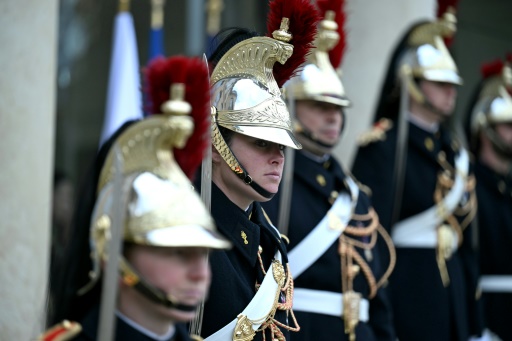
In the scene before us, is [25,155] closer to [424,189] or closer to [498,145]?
[424,189]

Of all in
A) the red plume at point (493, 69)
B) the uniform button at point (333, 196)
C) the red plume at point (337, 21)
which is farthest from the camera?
the red plume at point (493, 69)

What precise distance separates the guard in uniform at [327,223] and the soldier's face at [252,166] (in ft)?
2.83

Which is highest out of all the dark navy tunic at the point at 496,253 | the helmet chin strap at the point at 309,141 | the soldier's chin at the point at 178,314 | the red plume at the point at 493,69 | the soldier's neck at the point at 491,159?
the red plume at the point at 493,69

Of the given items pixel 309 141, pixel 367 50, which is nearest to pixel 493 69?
pixel 367 50

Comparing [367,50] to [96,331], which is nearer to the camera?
[96,331]

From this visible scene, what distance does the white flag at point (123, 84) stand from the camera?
6484 millimetres

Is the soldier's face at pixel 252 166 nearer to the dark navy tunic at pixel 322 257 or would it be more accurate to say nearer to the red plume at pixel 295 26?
the red plume at pixel 295 26

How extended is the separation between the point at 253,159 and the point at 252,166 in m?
0.03

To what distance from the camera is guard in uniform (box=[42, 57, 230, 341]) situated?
10.4 ft

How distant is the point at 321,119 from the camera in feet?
18.9

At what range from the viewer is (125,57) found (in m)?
6.79

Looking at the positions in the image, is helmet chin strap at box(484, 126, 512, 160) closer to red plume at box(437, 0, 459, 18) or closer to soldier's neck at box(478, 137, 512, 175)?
soldier's neck at box(478, 137, 512, 175)

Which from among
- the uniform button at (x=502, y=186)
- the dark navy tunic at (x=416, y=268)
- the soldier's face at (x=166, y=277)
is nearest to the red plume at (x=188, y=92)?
the soldier's face at (x=166, y=277)

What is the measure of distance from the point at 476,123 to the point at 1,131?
400 centimetres
